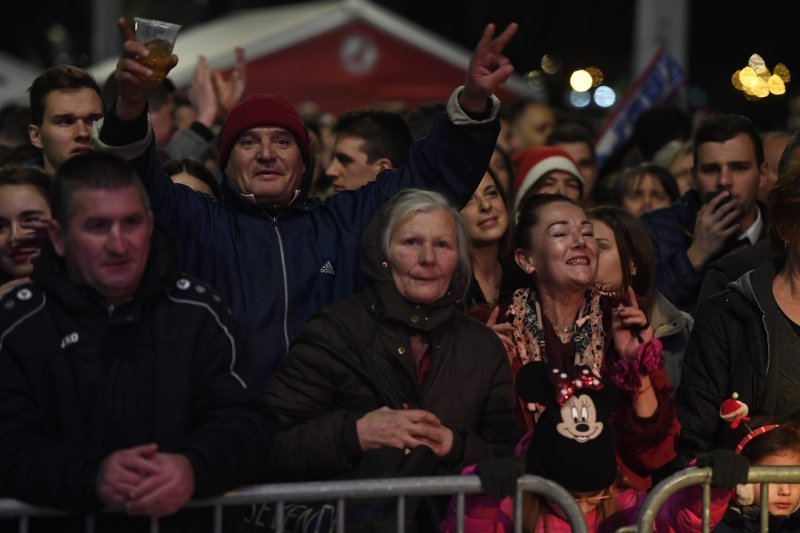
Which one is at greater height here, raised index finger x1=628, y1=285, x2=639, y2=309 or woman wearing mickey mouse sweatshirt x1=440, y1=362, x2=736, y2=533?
raised index finger x1=628, y1=285, x2=639, y2=309

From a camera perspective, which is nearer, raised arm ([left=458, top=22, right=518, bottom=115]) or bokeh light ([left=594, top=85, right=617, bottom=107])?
raised arm ([left=458, top=22, right=518, bottom=115])

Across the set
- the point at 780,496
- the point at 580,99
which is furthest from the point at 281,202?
the point at 580,99

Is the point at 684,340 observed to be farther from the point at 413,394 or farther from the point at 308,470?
the point at 308,470

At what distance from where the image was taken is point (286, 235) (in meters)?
5.52

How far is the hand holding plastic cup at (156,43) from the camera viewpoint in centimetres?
484

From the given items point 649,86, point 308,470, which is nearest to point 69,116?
point 308,470

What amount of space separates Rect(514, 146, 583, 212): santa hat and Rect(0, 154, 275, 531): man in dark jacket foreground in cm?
353

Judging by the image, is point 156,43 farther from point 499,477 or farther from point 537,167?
point 537,167

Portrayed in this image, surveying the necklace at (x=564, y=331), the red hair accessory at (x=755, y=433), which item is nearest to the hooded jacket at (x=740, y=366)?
the red hair accessory at (x=755, y=433)

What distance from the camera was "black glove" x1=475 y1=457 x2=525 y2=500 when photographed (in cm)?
431

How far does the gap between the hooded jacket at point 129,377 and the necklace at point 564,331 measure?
1523 millimetres

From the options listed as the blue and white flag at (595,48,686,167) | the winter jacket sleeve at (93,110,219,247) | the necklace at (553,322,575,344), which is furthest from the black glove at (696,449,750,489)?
the blue and white flag at (595,48,686,167)

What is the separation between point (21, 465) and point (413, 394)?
1.40m

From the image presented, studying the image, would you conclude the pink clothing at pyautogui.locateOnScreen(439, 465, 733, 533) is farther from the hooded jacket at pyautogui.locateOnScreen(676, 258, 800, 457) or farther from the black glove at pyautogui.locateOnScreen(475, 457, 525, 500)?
the hooded jacket at pyautogui.locateOnScreen(676, 258, 800, 457)
